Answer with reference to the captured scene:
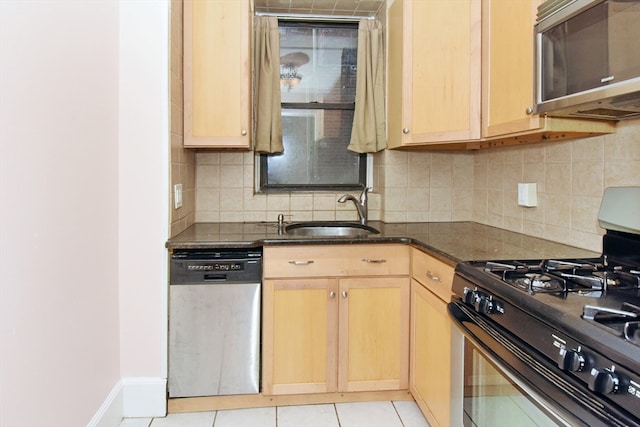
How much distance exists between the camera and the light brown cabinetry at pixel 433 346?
5.30 ft

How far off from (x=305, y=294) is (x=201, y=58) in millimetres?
1354

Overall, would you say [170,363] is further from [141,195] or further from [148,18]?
[148,18]

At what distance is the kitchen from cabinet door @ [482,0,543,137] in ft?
1.00

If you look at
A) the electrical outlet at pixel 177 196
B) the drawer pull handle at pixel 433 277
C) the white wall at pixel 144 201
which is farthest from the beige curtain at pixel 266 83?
the drawer pull handle at pixel 433 277

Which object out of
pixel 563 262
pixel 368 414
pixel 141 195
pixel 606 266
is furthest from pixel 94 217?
pixel 606 266

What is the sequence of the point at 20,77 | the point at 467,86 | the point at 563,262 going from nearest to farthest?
the point at 20,77, the point at 563,262, the point at 467,86

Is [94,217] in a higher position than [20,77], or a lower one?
lower

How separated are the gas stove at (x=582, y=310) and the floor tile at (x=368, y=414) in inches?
34.9

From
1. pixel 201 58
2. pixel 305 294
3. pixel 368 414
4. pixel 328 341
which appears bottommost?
pixel 368 414

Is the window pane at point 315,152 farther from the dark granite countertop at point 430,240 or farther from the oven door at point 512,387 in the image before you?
the oven door at point 512,387

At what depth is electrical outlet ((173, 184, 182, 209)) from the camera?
2.18 m

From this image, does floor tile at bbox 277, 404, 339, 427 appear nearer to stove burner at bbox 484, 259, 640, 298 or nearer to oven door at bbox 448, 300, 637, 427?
oven door at bbox 448, 300, 637, 427

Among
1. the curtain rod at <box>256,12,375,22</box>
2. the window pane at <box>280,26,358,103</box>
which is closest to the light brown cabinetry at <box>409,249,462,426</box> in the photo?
the window pane at <box>280,26,358,103</box>

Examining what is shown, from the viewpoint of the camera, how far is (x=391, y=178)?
109 inches
